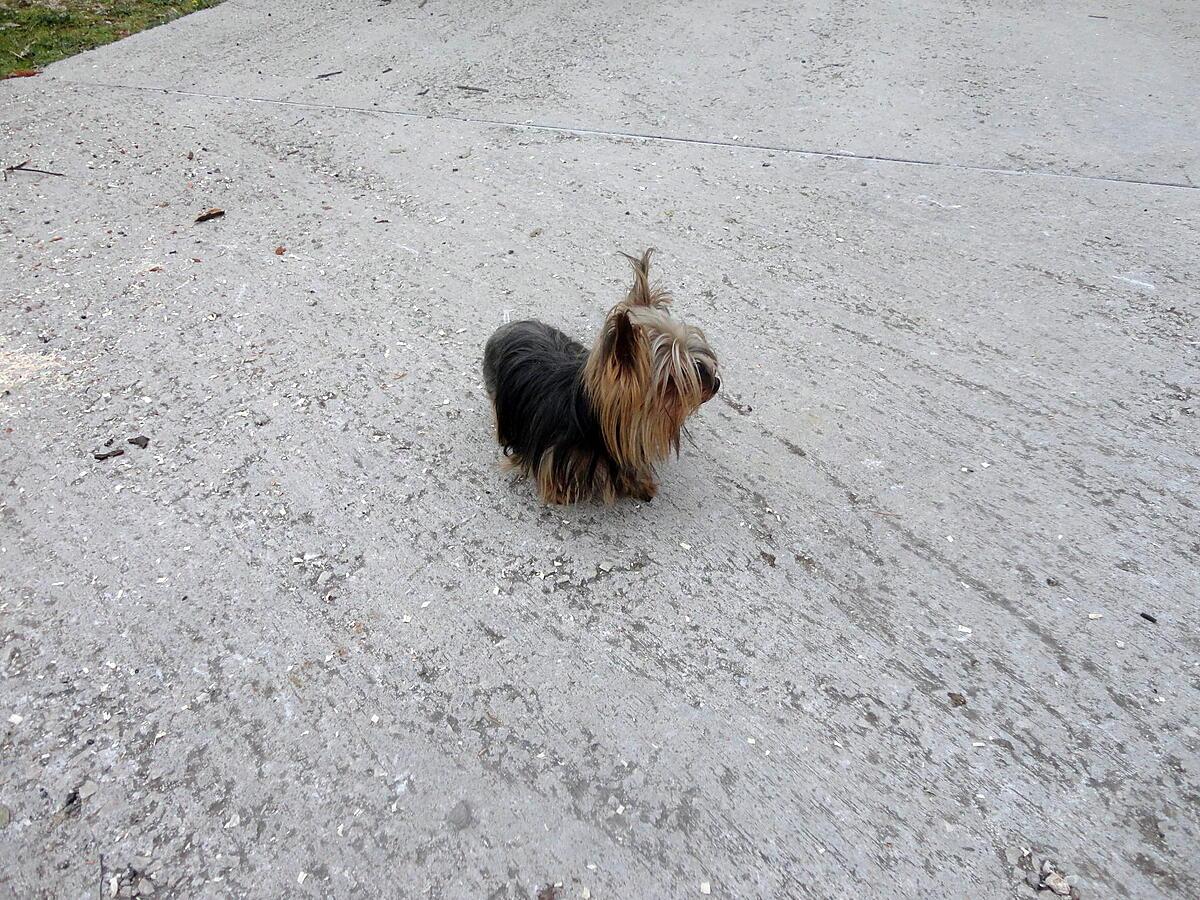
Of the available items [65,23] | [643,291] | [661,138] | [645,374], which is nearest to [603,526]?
[645,374]

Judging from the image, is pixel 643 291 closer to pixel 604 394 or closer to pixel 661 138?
A: pixel 604 394

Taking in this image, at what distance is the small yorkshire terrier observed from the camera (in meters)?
2.49

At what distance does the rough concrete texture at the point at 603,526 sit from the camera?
212 centimetres

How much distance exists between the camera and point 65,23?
7855 mm

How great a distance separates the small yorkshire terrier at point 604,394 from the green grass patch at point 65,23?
687cm

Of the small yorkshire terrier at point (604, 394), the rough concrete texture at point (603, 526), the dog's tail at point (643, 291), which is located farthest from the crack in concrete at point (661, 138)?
the dog's tail at point (643, 291)

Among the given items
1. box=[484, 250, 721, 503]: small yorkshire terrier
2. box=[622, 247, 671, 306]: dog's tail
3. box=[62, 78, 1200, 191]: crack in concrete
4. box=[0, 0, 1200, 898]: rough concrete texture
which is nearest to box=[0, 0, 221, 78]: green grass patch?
box=[62, 78, 1200, 191]: crack in concrete

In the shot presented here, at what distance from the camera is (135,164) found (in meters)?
5.37

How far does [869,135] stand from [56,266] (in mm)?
5365

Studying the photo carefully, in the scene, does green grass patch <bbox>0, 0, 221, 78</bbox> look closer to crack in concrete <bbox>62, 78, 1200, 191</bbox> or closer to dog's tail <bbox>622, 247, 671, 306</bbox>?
crack in concrete <bbox>62, 78, 1200, 191</bbox>

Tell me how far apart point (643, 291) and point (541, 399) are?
1.89 feet

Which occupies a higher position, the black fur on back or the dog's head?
the dog's head

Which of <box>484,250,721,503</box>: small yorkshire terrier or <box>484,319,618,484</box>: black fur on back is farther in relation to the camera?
<box>484,319,618,484</box>: black fur on back

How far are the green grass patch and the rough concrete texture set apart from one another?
2243 mm
